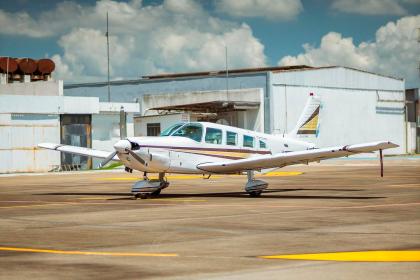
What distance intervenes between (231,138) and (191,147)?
1.74 meters

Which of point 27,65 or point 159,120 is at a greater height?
point 27,65

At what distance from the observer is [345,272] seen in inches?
346

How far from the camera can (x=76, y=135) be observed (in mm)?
54031

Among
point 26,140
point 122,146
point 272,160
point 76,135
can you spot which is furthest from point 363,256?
point 76,135

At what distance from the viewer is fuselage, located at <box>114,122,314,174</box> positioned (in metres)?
22.0

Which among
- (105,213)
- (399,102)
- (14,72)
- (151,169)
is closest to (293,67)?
(399,102)

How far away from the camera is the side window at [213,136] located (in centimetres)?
2356

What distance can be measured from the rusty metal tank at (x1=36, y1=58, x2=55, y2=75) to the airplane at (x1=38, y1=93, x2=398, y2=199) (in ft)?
169

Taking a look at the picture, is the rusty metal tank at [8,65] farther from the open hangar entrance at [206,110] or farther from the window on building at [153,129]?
the window on building at [153,129]

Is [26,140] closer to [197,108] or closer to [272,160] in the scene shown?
[197,108]

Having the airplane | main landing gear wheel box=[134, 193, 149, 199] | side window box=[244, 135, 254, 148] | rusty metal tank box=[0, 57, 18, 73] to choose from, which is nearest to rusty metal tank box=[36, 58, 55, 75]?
rusty metal tank box=[0, 57, 18, 73]

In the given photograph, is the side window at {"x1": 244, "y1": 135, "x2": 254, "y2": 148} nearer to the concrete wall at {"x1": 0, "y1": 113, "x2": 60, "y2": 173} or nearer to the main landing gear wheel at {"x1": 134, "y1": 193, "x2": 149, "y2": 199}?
the main landing gear wheel at {"x1": 134, "y1": 193, "x2": 149, "y2": 199}

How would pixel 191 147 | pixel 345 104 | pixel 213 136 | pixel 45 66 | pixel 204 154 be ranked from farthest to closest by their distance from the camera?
pixel 45 66 < pixel 345 104 < pixel 213 136 < pixel 204 154 < pixel 191 147

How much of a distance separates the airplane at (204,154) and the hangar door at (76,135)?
30378mm
